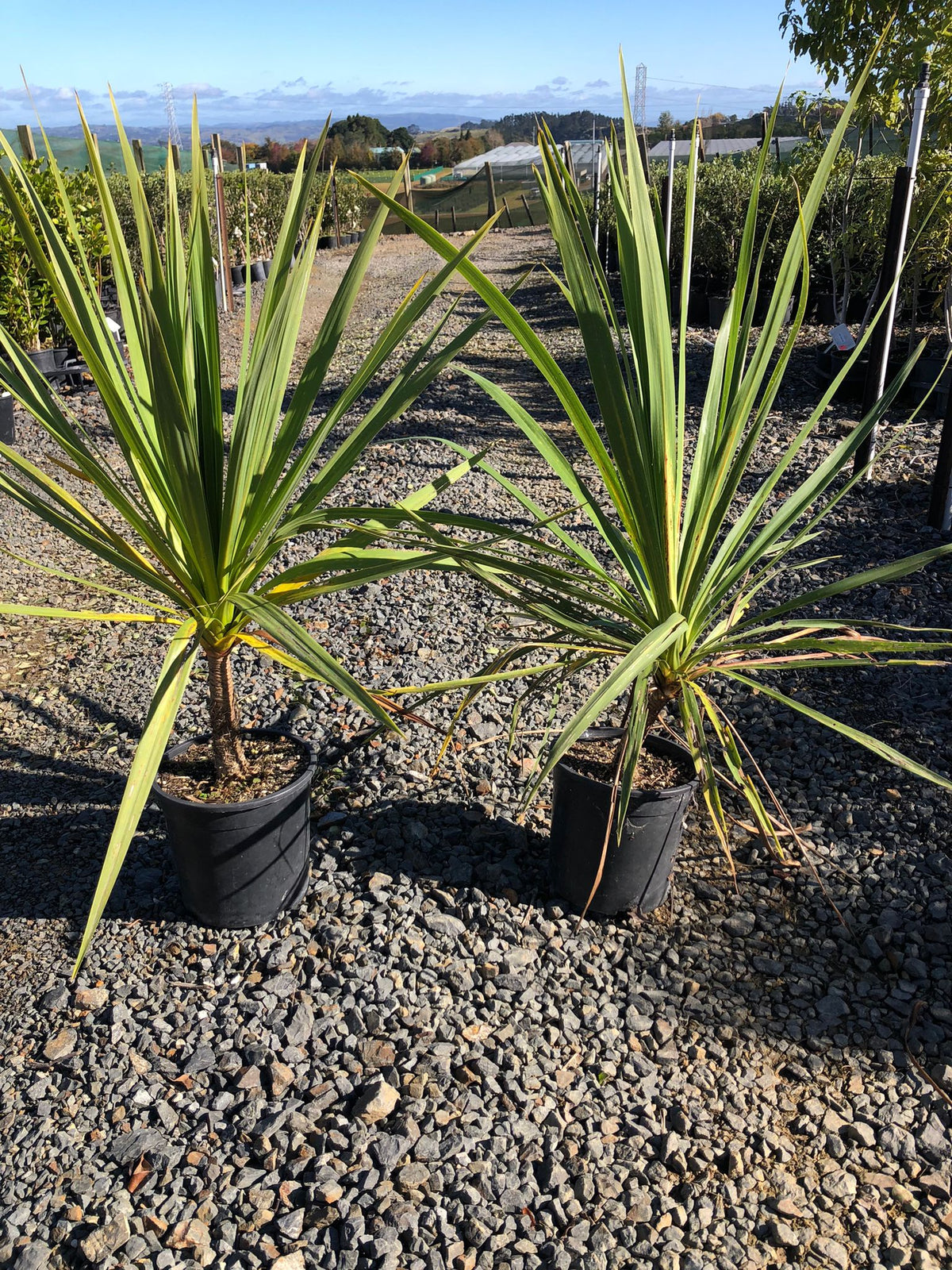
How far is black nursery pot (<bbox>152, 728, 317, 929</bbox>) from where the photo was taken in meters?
1.84

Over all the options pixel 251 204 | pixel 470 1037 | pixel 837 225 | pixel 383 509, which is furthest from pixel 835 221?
pixel 251 204

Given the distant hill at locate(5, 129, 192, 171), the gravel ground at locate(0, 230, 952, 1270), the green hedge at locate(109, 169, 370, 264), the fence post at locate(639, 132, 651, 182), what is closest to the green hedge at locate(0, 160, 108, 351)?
the distant hill at locate(5, 129, 192, 171)

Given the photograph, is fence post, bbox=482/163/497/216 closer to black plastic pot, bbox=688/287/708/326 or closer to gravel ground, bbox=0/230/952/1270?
black plastic pot, bbox=688/287/708/326

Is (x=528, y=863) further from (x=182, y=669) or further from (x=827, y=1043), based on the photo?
(x=182, y=669)

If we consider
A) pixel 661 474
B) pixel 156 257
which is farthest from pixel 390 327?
pixel 661 474

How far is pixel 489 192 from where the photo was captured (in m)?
19.1

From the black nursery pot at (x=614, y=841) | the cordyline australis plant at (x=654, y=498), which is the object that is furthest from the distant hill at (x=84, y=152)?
the black nursery pot at (x=614, y=841)

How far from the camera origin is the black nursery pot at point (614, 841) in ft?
6.14

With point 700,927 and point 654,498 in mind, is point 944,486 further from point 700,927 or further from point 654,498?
point 654,498

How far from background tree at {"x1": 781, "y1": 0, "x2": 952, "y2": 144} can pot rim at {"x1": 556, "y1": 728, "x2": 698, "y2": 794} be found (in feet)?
15.0

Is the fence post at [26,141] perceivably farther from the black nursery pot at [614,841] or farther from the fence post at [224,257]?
the black nursery pot at [614,841]

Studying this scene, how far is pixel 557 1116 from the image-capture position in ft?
A: 5.27

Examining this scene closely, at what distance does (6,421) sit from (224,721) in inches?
159

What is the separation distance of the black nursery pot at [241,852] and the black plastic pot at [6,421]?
12.6 feet
